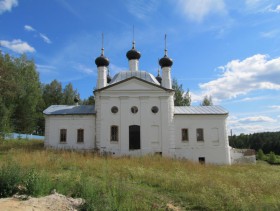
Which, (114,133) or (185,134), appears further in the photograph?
(185,134)

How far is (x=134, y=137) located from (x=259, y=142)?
174 feet

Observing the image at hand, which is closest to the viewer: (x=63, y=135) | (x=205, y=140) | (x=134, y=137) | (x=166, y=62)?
(x=134, y=137)

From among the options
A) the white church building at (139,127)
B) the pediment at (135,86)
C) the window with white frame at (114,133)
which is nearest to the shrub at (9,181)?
Result: the white church building at (139,127)

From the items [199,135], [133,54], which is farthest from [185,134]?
[133,54]

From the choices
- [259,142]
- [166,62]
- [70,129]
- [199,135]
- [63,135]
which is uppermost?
[166,62]

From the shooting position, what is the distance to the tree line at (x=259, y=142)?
61.9 m

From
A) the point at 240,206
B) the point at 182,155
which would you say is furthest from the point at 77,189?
the point at 182,155

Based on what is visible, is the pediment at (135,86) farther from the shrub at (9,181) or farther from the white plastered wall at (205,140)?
the shrub at (9,181)

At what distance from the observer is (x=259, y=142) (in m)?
68.1

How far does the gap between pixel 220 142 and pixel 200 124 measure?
2085 millimetres

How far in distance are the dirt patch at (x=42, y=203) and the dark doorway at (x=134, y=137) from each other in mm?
14700

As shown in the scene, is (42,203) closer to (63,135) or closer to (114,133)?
(114,133)

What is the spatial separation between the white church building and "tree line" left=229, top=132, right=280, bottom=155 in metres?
42.2

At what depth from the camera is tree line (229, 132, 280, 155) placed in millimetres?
61938
